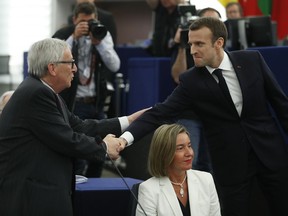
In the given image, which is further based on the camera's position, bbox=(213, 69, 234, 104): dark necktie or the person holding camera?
the person holding camera

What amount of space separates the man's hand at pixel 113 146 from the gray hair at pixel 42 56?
677 mm

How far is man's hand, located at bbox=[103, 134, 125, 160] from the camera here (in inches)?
213

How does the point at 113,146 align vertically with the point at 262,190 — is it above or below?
above

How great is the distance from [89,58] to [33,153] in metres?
2.84

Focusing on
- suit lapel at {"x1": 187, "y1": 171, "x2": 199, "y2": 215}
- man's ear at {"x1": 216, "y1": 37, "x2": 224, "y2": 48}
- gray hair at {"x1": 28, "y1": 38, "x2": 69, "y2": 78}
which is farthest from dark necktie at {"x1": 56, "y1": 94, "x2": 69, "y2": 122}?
man's ear at {"x1": 216, "y1": 37, "x2": 224, "y2": 48}

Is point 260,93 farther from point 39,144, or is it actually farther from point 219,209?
point 39,144

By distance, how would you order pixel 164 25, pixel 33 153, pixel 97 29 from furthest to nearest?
pixel 164 25, pixel 97 29, pixel 33 153

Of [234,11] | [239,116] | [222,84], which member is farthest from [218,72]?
[234,11]

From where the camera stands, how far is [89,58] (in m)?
7.70

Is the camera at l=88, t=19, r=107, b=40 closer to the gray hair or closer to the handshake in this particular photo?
the handshake

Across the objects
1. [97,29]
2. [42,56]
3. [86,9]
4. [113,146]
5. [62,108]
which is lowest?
[113,146]

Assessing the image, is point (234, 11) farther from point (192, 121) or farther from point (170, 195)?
point (170, 195)

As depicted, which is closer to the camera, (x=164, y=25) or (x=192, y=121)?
(x=192, y=121)

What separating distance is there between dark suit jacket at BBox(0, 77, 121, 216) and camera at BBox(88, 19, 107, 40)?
95.5 inches
